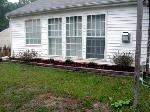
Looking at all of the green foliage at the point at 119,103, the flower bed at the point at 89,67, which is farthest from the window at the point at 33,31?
the green foliage at the point at 119,103

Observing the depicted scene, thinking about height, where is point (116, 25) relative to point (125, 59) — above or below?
above

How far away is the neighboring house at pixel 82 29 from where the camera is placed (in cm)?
1262

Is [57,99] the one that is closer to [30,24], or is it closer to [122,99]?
[122,99]

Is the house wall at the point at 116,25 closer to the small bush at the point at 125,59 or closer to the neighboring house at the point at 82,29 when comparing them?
the neighboring house at the point at 82,29

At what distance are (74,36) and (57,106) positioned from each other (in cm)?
725

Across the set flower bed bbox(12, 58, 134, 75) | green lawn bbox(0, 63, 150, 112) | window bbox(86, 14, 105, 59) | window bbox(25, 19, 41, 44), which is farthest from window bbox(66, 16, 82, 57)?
green lawn bbox(0, 63, 150, 112)

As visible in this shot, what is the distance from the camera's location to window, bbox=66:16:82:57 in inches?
567

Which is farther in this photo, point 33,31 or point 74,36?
point 33,31

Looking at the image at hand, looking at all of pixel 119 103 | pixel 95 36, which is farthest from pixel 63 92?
pixel 95 36

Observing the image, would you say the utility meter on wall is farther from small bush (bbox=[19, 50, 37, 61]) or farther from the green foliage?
small bush (bbox=[19, 50, 37, 61])

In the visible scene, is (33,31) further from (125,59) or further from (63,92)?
(63,92)

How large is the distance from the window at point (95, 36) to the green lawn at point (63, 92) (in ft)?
7.15

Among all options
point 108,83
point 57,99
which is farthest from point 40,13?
point 57,99

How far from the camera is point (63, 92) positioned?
28.9ft
